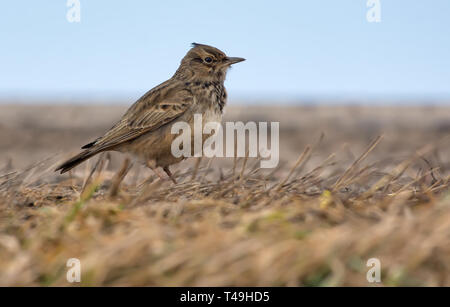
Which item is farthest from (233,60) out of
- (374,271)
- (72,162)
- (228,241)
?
(374,271)

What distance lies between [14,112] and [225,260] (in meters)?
18.0

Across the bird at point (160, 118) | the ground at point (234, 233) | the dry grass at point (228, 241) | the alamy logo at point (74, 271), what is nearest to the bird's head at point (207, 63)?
the bird at point (160, 118)

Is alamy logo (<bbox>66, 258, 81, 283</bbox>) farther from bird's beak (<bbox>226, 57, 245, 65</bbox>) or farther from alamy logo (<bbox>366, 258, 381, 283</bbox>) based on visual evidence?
bird's beak (<bbox>226, 57, 245, 65</bbox>)

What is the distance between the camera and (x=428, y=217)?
134 inches

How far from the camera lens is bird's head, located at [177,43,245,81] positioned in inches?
261

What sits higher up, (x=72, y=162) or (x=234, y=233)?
(x=72, y=162)

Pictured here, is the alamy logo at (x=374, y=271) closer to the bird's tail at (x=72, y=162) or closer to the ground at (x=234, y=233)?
the ground at (x=234, y=233)

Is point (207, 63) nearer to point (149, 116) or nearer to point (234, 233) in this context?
point (149, 116)

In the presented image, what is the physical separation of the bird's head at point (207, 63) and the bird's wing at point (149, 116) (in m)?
0.50

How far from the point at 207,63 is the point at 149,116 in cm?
104

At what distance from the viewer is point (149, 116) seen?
20.0ft

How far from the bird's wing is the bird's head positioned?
19.5 inches

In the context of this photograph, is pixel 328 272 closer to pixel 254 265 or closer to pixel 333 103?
pixel 254 265
